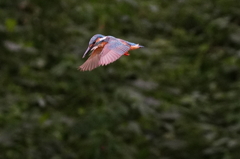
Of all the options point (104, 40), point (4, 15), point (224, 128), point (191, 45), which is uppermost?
point (191, 45)

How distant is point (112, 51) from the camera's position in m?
0.98

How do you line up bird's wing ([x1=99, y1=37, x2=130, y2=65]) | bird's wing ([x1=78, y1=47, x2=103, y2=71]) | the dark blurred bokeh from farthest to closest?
the dark blurred bokeh → bird's wing ([x1=78, y1=47, x2=103, y2=71]) → bird's wing ([x1=99, y1=37, x2=130, y2=65])

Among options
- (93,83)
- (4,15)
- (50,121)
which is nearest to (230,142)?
(93,83)

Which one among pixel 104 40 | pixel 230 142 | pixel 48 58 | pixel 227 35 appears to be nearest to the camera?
pixel 104 40

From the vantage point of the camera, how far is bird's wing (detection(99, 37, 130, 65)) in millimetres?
918

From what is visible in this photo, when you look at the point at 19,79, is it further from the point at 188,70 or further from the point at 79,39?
the point at 188,70

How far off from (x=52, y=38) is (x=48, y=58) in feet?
0.60

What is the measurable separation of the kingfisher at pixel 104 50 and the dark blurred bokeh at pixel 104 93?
148 centimetres

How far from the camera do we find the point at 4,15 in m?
3.35

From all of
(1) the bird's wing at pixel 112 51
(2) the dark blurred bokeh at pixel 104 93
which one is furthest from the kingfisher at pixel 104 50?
A: (2) the dark blurred bokeh at pixel 104 93

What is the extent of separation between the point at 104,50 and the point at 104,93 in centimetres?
217

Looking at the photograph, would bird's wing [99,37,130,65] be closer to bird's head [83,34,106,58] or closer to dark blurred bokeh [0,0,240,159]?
bird's head [83,34,106,58]

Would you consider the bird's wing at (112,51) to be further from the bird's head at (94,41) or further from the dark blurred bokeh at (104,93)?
the dark blurred bokeh at (104,93)

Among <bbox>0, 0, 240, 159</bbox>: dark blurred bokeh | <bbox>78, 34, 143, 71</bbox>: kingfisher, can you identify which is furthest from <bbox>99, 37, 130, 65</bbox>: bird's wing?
<bbox>0, 0, 240, 159</bbox>: dark blurred bokeh
